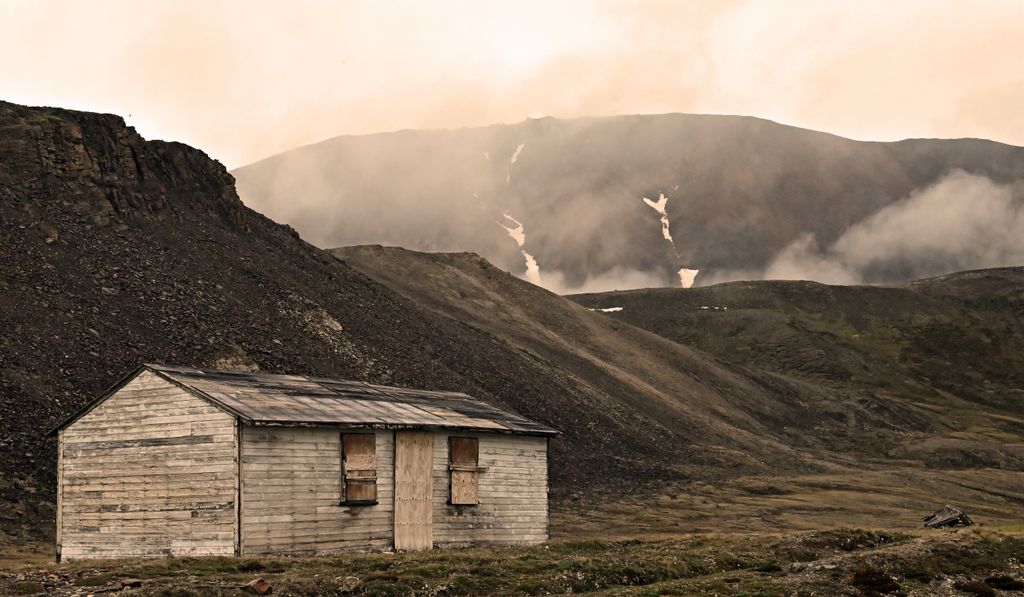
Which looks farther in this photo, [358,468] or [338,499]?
[358,468]

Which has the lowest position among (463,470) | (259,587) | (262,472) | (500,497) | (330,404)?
(259,587)

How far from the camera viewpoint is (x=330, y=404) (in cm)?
3797

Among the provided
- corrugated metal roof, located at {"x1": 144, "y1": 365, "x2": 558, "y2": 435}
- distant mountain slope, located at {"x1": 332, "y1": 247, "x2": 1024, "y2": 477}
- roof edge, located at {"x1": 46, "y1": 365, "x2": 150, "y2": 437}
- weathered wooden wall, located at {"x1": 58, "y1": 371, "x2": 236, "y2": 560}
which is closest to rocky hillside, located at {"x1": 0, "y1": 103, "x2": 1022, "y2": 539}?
distant mountain slope, located at {"x1": 332, "y1": 247, "x2": 1024, "y2": 477}

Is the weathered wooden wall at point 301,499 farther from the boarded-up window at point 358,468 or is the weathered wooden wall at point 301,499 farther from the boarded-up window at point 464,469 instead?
the boarded-up window at point 464,469

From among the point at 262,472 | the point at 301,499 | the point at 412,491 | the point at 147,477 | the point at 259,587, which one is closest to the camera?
the point at 259,587

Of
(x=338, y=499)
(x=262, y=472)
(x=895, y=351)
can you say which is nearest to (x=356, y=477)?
(x=338, y=499)

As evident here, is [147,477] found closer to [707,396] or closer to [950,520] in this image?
[950,520]

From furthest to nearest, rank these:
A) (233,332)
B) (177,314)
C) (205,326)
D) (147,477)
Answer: (233,332), (205,326), (177,314), (147,477)

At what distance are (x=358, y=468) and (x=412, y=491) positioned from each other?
2415 millimetres

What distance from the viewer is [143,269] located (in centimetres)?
7112

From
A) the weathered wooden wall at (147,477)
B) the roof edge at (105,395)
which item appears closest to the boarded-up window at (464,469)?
the weathered wooden wall at (147,477)

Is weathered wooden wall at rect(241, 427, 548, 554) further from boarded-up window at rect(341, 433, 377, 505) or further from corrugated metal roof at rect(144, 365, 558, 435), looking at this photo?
corrugated metal roof at rect(144, 365, 558, 435)

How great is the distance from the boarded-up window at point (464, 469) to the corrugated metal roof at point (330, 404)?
618 mm

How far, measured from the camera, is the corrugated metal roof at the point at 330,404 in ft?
113
